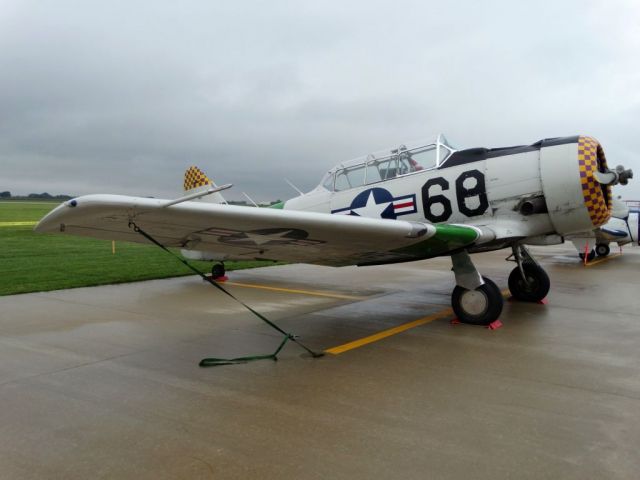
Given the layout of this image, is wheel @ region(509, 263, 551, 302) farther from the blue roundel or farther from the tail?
the tail

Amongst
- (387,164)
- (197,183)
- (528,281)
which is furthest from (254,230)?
(197,183)

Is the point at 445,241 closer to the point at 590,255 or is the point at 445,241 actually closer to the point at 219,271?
the point at 219,271

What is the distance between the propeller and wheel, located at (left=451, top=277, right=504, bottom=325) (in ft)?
5.44

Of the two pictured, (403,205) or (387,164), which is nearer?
(403,205)

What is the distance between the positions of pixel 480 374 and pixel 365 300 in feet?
11.8

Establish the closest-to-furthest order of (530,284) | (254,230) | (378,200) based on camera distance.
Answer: (254,230) → (378,200) → (530,284)

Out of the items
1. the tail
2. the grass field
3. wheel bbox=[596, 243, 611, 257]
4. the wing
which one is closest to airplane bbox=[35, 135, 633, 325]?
the wing

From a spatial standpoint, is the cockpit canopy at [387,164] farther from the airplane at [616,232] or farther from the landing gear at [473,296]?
the airplane at [616,232]

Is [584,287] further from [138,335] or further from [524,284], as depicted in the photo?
[138,335]

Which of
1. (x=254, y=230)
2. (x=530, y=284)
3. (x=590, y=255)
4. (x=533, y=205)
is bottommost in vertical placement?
(x=590, y=255)

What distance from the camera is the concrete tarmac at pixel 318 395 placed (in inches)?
92.9

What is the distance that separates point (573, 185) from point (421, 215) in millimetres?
1728

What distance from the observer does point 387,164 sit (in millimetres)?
6500

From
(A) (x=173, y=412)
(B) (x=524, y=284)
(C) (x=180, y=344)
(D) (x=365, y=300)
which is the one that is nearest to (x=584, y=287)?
(B) (x=524, y=284)
